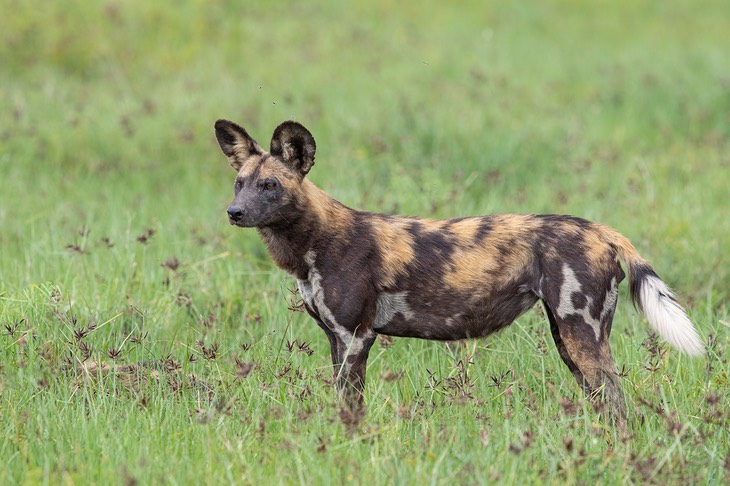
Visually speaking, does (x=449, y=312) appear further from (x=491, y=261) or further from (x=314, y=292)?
(x=314, y=292)

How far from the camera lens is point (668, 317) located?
174 inches

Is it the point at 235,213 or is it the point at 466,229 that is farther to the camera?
the point at 466,229

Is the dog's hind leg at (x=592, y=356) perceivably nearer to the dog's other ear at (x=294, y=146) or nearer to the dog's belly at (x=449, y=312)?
the dog's belly at (x=449, y=312)

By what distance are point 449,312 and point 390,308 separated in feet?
0.88

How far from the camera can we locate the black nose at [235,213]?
→ 447cm

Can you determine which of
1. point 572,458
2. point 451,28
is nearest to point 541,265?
point 572,458

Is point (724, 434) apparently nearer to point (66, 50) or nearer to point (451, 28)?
point (66, 50)

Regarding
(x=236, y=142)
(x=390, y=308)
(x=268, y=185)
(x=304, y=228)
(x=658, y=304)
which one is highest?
(x=236, y=142)

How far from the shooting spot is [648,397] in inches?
179

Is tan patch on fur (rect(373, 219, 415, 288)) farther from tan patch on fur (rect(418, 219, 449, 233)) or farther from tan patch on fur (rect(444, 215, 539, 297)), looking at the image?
tan patch on fur (rect(444, 215, 539, 297))

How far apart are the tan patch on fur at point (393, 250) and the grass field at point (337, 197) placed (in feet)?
1.74

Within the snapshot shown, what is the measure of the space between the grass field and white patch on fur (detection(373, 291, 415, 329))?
13.1 inches

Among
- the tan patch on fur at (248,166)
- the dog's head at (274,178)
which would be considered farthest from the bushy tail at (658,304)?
the tan patch on fur at (248,166)

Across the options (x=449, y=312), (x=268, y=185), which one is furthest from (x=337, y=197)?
(x=449, y=312)
